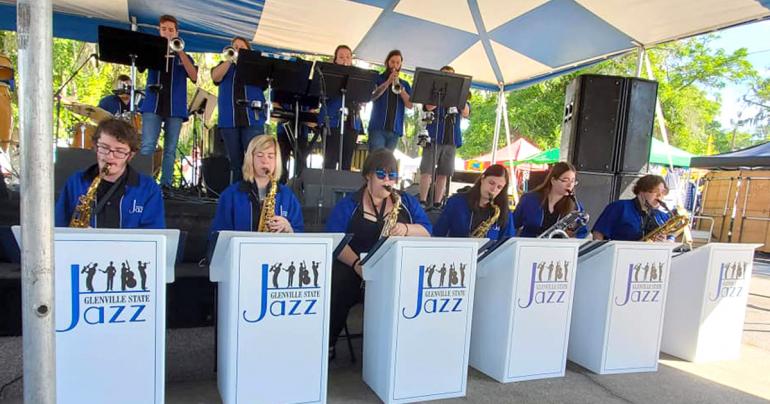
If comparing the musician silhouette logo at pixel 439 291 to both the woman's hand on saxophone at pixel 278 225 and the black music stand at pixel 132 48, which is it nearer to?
the woman's hand on saxophone at pixel 278 225

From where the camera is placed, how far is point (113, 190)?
2.29 meters

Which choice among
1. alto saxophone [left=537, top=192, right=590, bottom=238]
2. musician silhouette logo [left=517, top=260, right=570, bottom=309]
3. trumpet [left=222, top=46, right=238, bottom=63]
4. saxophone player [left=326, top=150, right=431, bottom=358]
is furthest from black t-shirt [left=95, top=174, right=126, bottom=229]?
alto saxophone [left=537, top=192, right=590, bottom=238]

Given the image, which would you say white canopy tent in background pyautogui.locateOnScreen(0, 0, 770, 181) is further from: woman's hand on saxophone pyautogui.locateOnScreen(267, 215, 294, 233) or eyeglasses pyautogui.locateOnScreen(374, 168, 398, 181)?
woman's hand on saxophone pyautogui.locateOnScreen(267, 215, 294, 233)

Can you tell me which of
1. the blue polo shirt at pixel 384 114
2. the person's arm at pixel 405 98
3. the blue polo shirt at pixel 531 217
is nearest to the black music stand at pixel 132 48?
the blue polo shirt at pixel 384 114

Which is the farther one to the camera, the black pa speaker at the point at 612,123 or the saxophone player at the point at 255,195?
the black pa speaker at the point at 612,123

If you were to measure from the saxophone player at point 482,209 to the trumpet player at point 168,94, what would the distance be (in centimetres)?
288

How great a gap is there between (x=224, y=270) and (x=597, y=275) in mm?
2293

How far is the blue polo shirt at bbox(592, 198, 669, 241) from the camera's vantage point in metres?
3.51

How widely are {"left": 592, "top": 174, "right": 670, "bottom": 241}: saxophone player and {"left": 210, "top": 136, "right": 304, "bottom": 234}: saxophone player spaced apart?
2.61 metres

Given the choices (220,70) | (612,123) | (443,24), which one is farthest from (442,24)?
(220,70)

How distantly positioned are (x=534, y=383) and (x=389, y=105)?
341 centimetres

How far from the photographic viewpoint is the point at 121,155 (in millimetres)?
2268

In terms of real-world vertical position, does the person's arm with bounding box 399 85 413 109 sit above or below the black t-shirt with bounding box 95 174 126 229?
above

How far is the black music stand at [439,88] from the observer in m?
4.58
